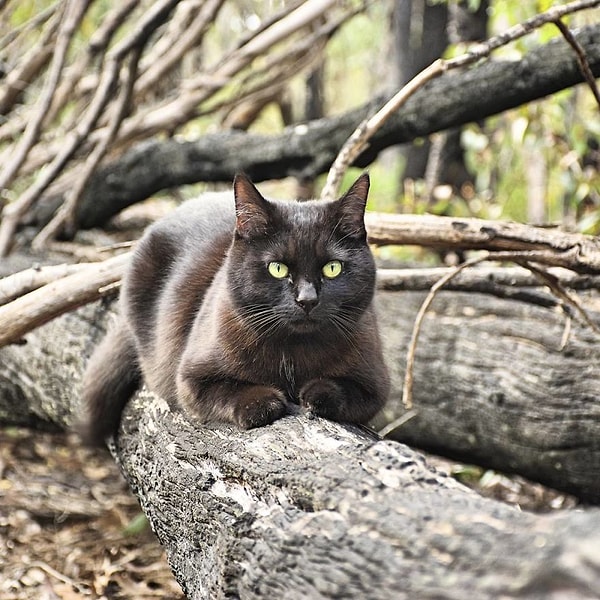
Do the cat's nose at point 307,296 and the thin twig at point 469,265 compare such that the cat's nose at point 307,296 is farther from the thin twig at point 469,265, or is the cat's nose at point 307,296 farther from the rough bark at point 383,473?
the thin twig at point 469,265

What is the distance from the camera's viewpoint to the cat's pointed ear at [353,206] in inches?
96.3

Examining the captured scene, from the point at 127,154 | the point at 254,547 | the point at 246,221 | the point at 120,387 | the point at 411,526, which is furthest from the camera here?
the point at 127,154

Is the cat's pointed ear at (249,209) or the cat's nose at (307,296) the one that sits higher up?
the cat's pointed ear at (249,209)

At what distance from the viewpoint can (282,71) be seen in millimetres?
6508

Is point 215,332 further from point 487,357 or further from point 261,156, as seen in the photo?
point 261,156

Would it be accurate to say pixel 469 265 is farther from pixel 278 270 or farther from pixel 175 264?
pixel 175 264

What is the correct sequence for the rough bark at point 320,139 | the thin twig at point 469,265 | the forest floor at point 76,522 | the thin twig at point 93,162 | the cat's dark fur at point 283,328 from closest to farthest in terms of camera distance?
the cat's dark fur at point 283,328
the thin twig at point 469,265
the forest floor at point 76,522
the rough bark at point 320,139
the thin twig at point 93,162

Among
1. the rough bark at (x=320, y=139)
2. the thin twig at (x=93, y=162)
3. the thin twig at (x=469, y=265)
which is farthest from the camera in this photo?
the thin twig at (x=93, y=162)

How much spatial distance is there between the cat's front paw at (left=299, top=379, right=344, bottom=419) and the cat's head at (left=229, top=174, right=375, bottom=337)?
18 cm

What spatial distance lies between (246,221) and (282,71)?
4409 millimetres

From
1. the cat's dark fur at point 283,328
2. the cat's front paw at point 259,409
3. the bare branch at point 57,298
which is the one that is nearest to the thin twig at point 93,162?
the bare branch at point 57,298

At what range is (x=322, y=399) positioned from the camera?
226 centimetres

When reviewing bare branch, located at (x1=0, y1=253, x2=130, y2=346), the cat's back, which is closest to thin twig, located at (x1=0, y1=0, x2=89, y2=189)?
bare branch, located at (x1=0, y1=253, x2=130, y2=346)

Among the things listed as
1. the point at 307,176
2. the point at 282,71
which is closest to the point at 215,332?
the point at 307,176
